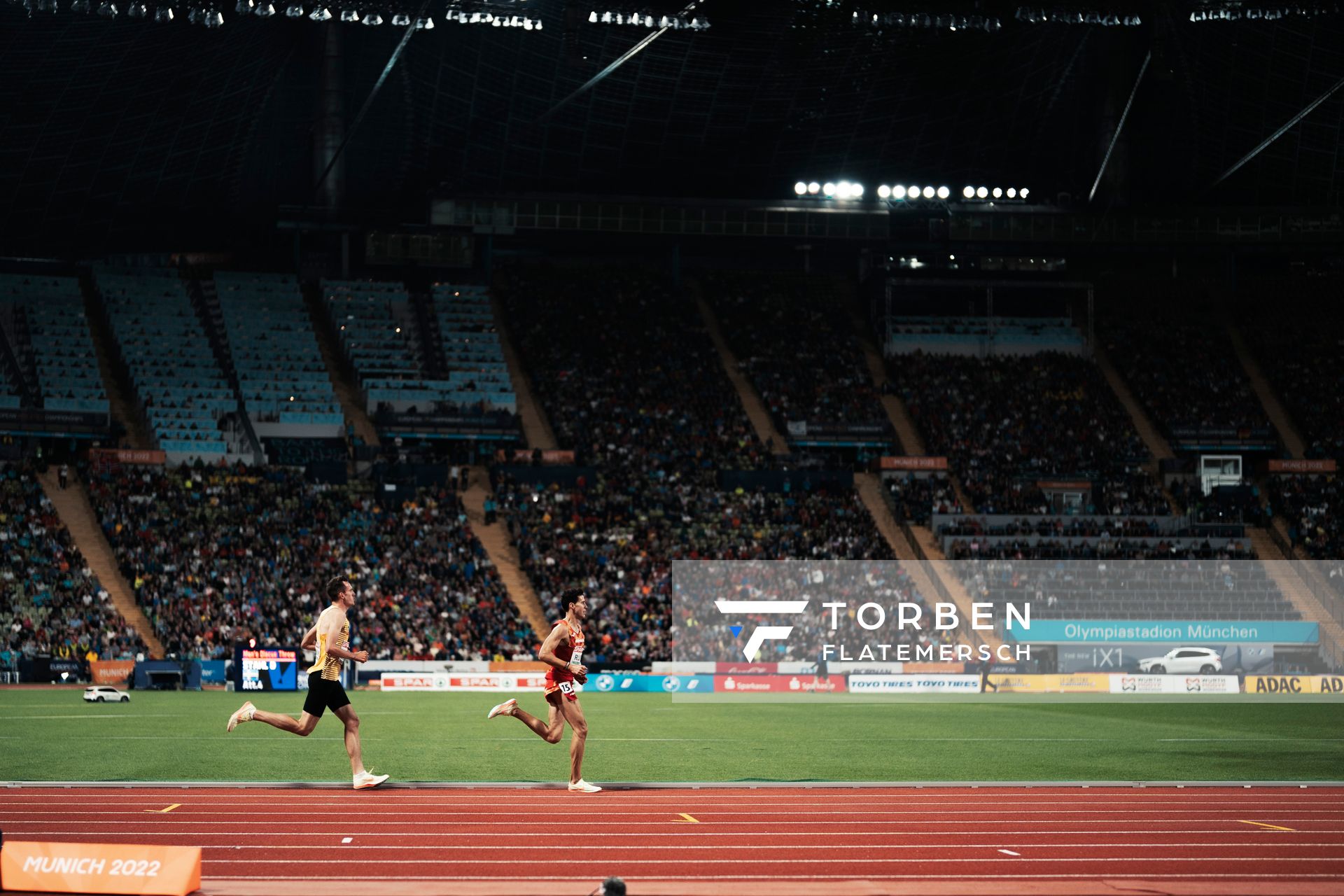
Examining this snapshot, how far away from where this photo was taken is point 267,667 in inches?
1516

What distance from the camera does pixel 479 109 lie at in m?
59.4

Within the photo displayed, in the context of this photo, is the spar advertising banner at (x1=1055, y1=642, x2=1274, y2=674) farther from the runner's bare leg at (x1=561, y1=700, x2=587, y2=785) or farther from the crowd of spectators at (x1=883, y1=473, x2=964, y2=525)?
the runner's bare leg at (x1=561, y1=700, x2=587, y2=785)

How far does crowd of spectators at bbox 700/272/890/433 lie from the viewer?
6112 cm

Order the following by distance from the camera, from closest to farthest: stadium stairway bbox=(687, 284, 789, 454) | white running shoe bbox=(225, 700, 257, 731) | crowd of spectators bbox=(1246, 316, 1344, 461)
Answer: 1. white running shoe bbox=(225, 700, 257, 731)
2. stadium stairway bbox=(687, 284, 789, 454)
3. crowd of spectators bbox=(1246, 316, 1344, 461)

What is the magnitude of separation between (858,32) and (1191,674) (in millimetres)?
28271

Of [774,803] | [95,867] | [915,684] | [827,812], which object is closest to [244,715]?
[95,867]

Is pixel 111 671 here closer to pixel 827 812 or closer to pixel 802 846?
pixel 827 812

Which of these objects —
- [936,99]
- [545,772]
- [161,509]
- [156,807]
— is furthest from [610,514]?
[156,807]

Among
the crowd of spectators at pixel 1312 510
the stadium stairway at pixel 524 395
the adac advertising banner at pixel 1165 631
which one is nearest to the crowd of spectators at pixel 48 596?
the stadium stairway at pixel 524 395

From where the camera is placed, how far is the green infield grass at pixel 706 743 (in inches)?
709

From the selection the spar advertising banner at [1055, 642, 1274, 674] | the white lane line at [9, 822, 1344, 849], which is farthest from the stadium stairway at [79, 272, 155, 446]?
the white lane line at [9, 822, 1344, 849]

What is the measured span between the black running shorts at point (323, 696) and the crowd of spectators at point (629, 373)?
41.2 m

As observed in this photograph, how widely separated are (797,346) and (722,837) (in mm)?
53118

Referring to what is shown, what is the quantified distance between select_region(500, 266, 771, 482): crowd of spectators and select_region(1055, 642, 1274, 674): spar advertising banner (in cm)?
1985
